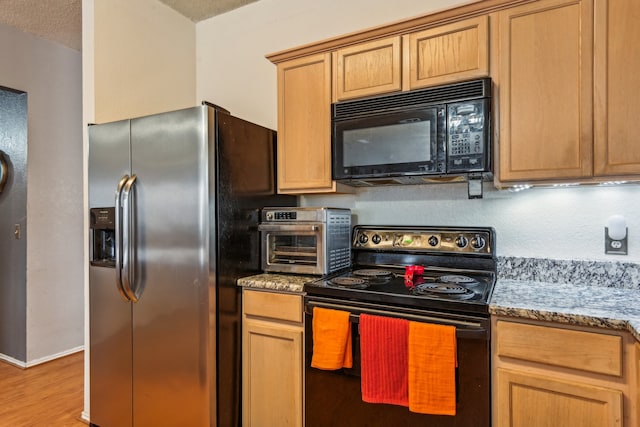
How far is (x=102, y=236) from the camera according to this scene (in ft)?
6.84

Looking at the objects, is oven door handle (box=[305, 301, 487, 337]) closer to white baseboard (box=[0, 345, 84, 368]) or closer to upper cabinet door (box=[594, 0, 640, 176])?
upper cabinet door (box=[594, 0, 640, 176])

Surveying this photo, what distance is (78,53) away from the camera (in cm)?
332

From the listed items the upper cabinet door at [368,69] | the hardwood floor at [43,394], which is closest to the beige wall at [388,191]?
the upper cabinet door at [368,69]

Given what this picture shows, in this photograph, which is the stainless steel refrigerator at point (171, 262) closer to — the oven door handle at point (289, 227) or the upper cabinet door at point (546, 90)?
the oven door handle at point (289, 227)

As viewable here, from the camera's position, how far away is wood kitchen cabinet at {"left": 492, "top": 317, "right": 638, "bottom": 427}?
3.78 ft

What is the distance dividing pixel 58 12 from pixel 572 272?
3641mm

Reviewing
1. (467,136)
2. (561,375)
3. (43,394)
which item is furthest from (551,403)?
(43,394)

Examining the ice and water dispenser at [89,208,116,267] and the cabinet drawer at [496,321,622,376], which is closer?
the cabinet drawer at [496,321,622,376]

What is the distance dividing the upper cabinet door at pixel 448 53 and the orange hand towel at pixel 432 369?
1.11 m

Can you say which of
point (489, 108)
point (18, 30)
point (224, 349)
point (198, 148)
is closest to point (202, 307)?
point (224, 349)

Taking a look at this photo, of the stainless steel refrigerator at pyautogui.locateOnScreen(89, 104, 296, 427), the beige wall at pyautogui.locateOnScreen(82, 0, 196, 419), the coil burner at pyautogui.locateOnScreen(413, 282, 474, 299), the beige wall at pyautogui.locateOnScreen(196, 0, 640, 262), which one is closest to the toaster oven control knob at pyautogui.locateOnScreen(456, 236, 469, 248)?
the beige wall at pyautogui.locateOnScreen(196, 0, 640, 262)

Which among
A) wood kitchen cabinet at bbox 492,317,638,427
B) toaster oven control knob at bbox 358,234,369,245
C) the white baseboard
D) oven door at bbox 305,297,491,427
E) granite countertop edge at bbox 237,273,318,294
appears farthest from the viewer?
the white baseboard

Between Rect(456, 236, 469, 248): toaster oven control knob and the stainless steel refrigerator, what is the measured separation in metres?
1.07

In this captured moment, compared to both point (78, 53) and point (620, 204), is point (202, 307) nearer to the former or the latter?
point (620, 204)
